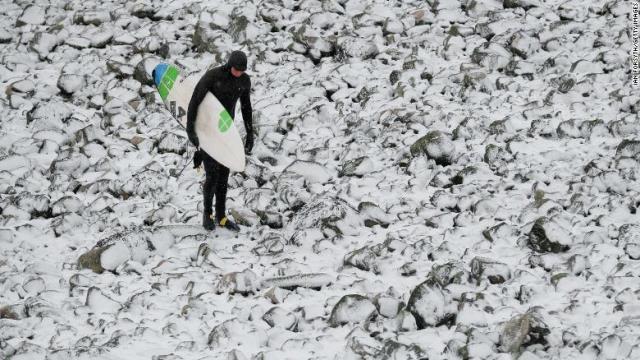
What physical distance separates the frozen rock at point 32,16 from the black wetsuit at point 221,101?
6970mm

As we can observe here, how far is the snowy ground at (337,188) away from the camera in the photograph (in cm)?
521

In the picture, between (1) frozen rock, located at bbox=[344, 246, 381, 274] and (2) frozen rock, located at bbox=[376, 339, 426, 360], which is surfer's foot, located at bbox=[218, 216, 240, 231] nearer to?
(1) frozen rock, located at bbox=[344, 246, 381, 274]

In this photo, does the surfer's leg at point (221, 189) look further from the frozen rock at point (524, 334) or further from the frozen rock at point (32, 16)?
the frozen rock at point (32, 16)

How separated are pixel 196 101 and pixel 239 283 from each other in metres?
2.02

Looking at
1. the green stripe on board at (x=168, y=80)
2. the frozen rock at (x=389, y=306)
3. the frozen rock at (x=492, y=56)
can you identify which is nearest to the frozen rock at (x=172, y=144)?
the green stripe on board at (x=168, y=80)

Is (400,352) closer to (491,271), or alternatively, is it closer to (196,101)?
(491,271)

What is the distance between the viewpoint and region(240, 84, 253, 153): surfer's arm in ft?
24.4

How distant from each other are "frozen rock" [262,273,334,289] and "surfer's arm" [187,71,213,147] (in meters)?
1.74

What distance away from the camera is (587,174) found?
697 centimetres

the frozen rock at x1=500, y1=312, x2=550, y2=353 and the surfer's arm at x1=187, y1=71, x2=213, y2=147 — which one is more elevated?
the surfer's arm at x1=187, y1=71, x2=213, y2=147

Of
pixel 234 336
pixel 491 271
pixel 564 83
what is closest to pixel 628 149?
pixel 564 83

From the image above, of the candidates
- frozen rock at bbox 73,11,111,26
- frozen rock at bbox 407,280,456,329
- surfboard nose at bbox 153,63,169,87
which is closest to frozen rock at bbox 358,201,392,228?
frozen rock at bbox 407,280,456,329

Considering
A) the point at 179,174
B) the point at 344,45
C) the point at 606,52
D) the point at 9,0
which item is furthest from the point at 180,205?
the point at 9,0

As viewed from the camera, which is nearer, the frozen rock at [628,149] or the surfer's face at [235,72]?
the surfer's face at [235,72]
